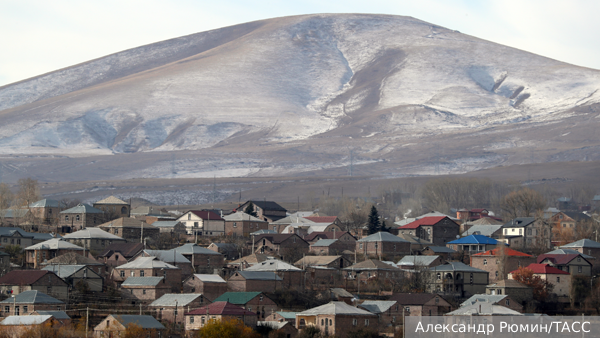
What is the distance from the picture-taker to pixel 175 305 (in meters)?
47.8

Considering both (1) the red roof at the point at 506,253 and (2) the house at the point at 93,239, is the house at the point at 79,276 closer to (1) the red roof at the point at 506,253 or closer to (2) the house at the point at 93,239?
(2) the house at the point at 93,239

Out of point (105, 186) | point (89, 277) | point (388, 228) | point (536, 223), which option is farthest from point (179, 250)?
point (105, 186)

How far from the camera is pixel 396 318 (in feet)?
161

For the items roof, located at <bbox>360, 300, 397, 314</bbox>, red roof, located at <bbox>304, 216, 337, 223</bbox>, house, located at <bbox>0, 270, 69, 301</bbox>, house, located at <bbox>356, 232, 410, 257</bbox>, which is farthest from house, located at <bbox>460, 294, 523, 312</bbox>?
red roof, located at <bbox>304, 216, 337, 223</bbox>

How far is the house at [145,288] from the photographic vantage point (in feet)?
167

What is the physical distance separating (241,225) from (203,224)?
10.6 feet

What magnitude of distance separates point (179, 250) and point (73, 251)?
6.82m

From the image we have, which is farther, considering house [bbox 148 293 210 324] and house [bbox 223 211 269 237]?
house [bbox 223 211 269 237]

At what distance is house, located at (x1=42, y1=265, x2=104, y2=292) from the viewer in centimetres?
5109

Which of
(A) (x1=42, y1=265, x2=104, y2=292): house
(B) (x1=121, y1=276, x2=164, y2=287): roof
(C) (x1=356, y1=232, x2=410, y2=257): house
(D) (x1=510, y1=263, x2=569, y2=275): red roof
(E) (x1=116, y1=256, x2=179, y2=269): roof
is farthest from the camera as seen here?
A: (C) (x1=356, y1=232, x2=410, y2=257): house

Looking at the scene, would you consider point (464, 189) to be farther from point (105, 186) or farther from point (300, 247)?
point (105, 186)

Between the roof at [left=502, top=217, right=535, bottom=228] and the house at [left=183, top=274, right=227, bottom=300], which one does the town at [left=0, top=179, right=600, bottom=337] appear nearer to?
the house at [left=183, top=274, right=227, bottom=300]

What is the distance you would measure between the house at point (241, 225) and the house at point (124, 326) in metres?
33.1

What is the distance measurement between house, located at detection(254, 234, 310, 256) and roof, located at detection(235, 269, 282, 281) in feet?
35.6
